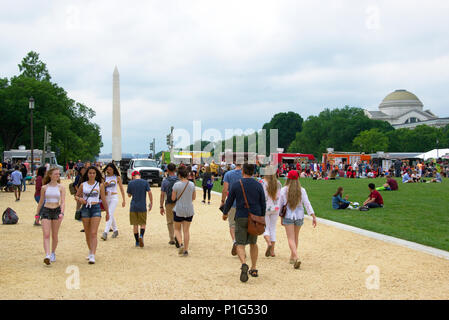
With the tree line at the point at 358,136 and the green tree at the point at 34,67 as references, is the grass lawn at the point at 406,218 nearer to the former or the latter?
the green tree at the point at 34,67

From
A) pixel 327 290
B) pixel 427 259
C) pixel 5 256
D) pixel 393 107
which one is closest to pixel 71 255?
pixel 5 256

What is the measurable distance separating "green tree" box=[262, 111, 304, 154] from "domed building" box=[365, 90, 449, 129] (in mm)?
36830

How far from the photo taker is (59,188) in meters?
8.69

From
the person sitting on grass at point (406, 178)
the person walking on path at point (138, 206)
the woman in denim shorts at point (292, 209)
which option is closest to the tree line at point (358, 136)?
the person sitting on grass at point (406, 178)

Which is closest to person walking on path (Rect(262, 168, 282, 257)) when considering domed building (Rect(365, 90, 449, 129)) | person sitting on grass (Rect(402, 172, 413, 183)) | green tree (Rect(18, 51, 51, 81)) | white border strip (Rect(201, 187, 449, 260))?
white border strip (Rect(201, 187, 449, 260))

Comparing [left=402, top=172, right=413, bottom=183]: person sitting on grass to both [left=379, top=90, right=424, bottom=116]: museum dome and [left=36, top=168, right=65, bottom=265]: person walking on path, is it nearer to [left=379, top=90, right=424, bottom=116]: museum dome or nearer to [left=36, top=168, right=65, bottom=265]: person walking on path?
[left=36, top=168, right=65, bottom=265]: person walking on path

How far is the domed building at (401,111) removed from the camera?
463ft

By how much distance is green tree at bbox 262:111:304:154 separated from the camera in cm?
11612

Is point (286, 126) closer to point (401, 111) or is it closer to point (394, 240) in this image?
point (401, 111)

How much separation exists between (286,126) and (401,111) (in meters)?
50.9

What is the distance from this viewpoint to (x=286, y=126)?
11725cm

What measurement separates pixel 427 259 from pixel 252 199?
150 inches

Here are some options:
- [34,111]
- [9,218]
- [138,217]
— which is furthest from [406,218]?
[34,111]
